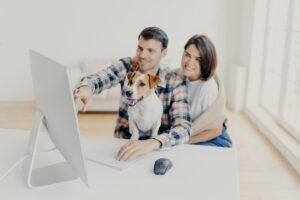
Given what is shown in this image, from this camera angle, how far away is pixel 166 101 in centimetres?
158

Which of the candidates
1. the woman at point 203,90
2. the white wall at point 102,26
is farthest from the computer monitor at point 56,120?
the white wall at point 102,26

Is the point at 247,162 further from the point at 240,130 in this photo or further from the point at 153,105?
the point at 153,105

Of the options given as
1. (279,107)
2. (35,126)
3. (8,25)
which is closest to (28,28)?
(8,25)

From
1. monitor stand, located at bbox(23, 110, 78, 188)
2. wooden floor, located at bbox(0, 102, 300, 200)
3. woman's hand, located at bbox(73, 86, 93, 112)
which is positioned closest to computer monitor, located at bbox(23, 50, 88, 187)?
monitor stand, located at bbox(23, 110, 78, 188)

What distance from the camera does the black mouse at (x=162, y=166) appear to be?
3.93ft

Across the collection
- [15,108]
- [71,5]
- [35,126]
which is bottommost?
[15,108]

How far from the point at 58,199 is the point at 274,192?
1.76 metres

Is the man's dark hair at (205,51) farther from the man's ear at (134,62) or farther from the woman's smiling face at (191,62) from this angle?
the man's ear at (134,62)

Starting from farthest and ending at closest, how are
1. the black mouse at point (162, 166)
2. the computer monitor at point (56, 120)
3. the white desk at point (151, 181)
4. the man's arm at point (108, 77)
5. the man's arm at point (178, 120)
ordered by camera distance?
1. the man's arm at point (108, 77)
2. the man's arm at point (178, 120)
3. the black mouse at point (162, 166)
4. the white desk at point (151, 181)
5. the computer monitor at point (56, 120)

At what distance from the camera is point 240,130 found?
11.7 ft

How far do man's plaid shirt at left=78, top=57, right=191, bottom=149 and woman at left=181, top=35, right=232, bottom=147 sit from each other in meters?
0.16

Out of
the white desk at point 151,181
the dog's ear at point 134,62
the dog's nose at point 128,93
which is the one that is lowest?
the white desk at point 151,181

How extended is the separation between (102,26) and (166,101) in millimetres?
3225

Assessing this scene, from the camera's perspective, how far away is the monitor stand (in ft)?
3.80
